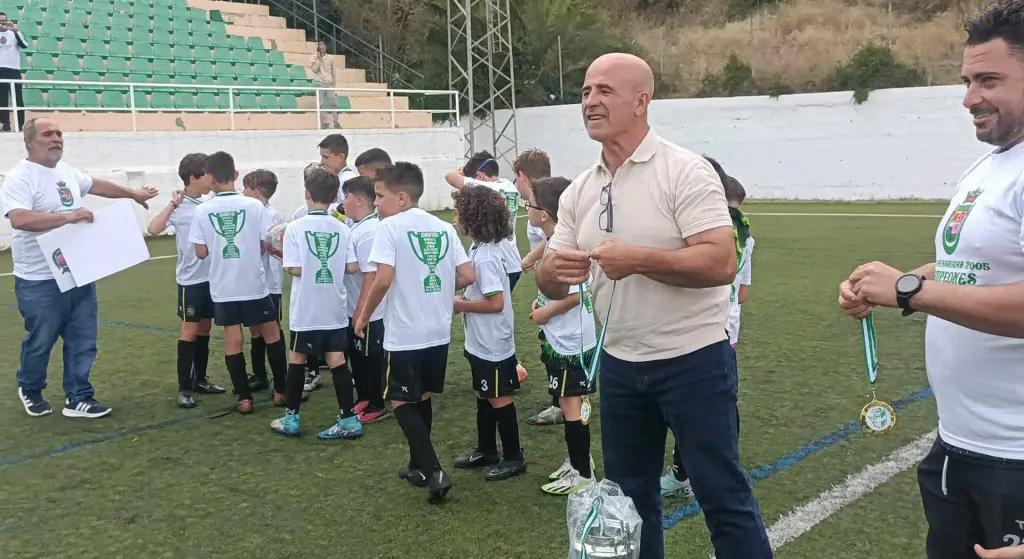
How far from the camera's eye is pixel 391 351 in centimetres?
439

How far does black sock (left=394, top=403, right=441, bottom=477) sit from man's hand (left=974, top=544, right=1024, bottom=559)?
2.70 metres

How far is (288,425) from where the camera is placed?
17.6 ft

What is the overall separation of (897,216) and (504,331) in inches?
599

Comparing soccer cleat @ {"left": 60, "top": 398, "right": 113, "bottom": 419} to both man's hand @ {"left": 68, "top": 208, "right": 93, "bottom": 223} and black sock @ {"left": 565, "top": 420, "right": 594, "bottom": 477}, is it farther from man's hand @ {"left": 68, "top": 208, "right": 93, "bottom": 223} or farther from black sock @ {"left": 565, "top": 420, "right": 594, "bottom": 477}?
black sock @ {"left": 565, "top": 420, "right": 594, "bottom": 477}

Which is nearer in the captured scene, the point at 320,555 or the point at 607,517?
the point at 607,517

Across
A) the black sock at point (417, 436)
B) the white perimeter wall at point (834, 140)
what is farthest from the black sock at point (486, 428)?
the white perimeter wall at point (834, 140)

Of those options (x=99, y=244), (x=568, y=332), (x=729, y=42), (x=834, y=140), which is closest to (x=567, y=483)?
(x=568, y=332)

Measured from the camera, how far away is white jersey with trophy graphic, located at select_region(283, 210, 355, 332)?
5309 millimetres

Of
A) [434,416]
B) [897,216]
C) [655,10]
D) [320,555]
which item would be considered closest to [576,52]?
[655,10]

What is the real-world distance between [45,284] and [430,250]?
2.98 m

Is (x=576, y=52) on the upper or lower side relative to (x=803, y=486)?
upper

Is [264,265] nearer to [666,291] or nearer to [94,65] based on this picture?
[666,291]

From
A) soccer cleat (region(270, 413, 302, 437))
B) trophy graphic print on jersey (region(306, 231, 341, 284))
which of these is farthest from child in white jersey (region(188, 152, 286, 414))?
trophy graphic print on jersey (region(306, 231, 341, 284))

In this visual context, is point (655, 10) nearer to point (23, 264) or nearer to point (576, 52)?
point (576, 52)
